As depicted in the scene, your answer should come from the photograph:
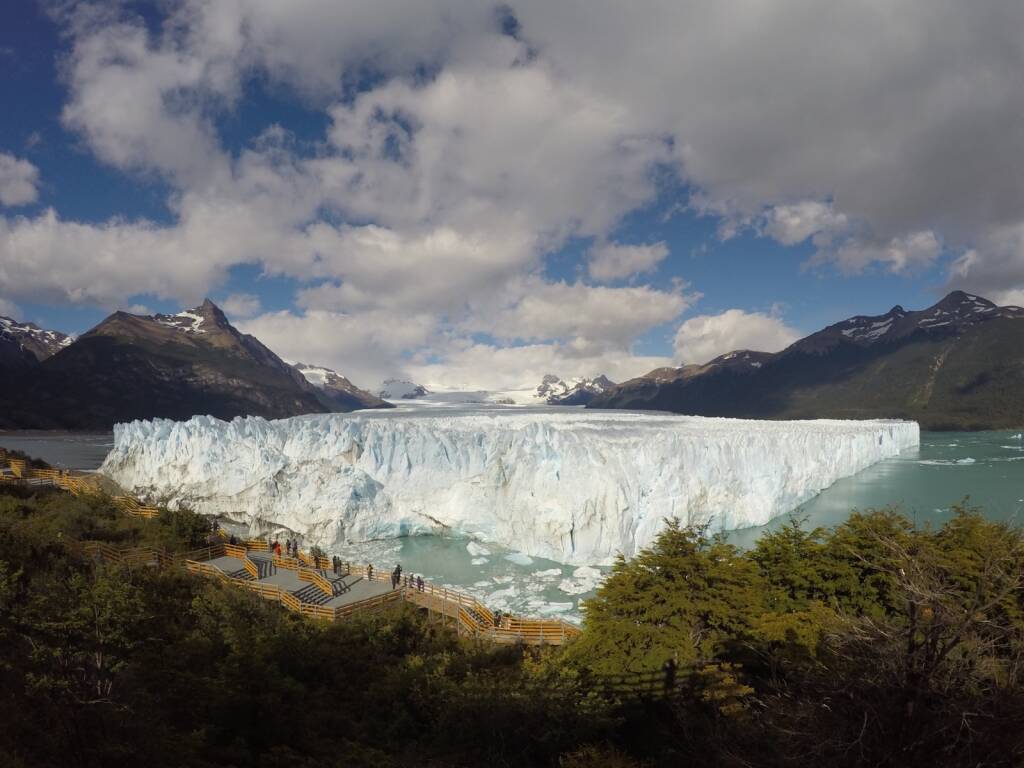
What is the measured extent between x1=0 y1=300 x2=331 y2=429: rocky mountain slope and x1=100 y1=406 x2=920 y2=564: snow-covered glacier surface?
70.8m

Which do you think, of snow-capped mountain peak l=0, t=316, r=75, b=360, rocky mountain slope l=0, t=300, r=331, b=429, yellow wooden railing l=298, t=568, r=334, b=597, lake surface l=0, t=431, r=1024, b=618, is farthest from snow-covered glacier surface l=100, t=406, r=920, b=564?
snow-capped mountain peak l=0, t=316, r=75, b=360

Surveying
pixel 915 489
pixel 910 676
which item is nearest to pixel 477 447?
pixel 910 676

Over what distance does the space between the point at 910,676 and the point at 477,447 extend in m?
22.8

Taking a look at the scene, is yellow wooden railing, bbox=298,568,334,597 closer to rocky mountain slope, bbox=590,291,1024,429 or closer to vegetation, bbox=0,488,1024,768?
vegetation, bbox=0,488,1024,768

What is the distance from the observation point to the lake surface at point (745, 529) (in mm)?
19031

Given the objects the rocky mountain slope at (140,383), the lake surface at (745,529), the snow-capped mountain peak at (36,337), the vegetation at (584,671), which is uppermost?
the snow-capped mountain peak at (36,337)

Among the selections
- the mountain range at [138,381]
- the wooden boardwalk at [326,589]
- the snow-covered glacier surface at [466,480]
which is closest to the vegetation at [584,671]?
the wooden boardwalk at [326,589]

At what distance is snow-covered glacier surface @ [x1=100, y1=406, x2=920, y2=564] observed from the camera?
22.6 metres

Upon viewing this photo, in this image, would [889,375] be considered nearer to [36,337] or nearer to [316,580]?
[316,580]

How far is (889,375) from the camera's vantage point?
14325cm

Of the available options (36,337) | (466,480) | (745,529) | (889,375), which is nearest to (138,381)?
(36,337)

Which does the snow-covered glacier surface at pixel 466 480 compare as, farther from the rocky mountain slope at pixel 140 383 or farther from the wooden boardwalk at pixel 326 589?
the rocky mountain slope at pixel 140 383

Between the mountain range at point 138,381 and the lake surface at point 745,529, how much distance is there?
135 ft

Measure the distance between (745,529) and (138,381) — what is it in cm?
11981
